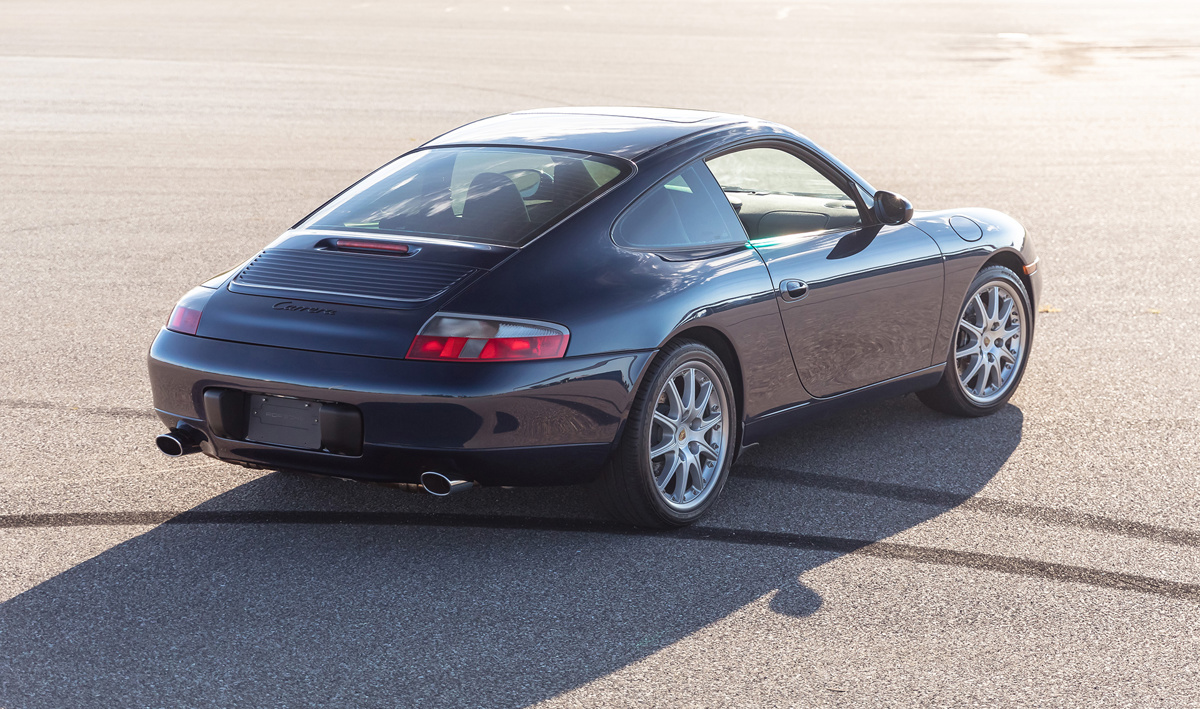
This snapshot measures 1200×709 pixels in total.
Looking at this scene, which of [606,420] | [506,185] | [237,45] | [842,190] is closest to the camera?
[606,420]

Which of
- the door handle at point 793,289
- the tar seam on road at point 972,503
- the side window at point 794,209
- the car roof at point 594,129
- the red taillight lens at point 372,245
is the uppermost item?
the car roof at point 594,129

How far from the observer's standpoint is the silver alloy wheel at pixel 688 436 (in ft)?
15.5

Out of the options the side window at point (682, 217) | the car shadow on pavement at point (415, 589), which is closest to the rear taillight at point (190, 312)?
the car shadow on pavement at point (415, 589)

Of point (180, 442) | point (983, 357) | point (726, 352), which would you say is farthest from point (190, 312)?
point (983, 357)

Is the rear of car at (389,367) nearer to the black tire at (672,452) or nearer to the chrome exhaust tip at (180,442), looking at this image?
the chrome exhaust tip at (180,442)

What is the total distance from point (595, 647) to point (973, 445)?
8.81 feet

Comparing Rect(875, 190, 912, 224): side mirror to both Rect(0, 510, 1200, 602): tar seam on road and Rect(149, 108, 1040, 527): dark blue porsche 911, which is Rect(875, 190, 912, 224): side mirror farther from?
Rect(0, 510, 1200, 602): tar seam on road

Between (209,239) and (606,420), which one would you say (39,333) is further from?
(606,420)

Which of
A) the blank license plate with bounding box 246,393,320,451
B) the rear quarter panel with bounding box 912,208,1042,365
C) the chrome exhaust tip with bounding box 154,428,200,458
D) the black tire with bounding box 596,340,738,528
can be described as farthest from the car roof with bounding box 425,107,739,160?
the chrome exhaust tip with bounding box 154,428,200,458

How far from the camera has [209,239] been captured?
33.4 feet

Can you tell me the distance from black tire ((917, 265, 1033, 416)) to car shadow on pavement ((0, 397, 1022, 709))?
660 mm

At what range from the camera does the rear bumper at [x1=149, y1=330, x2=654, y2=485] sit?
4141 mm

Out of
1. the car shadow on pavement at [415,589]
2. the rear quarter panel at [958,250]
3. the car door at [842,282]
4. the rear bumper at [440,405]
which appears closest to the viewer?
the car shadow on pavement at [415,589]

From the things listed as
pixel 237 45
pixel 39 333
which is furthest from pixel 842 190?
pixel 237 45
